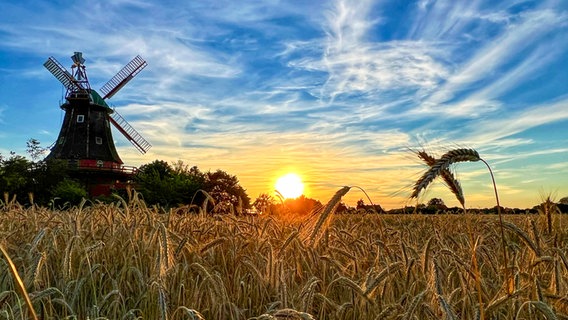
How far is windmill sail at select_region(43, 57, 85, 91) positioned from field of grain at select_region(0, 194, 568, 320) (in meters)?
53.7

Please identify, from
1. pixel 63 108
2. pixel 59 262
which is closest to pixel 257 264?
pixel 59 262

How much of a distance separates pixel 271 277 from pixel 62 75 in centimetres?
6002

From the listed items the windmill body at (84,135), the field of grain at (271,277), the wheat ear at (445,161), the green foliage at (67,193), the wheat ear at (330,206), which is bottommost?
the field of grain at (271,277)

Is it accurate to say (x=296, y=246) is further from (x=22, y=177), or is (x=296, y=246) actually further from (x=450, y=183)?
(x=22, y=177)

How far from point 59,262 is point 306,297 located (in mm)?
3259

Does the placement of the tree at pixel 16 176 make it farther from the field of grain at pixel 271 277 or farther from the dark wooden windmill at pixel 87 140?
the field of grain at pixel 271 277

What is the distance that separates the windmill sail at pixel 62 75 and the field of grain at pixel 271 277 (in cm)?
5375

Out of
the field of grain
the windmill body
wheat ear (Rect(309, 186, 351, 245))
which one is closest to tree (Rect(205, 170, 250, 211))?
the windmill body

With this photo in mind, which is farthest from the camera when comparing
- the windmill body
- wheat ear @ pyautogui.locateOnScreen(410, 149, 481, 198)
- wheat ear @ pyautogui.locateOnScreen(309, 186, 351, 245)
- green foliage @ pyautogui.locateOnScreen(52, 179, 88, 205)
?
the windmill body

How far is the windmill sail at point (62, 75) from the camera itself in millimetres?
54706

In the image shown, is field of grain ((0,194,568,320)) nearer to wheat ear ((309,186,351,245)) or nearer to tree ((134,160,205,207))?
wheat ear ((309,186,351,245))

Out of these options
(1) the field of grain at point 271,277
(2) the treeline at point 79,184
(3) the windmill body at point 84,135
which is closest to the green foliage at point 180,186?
(2) the treeline at point 79,184

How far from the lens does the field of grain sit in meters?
2.74

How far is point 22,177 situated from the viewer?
→ 145 feet
